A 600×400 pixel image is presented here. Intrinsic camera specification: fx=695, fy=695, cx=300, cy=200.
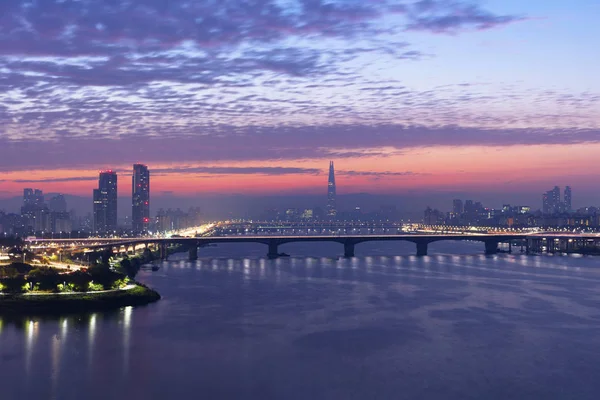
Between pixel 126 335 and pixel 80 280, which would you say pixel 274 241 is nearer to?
pixel 80 280

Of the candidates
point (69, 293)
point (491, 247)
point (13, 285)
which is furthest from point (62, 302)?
point (491, 247)

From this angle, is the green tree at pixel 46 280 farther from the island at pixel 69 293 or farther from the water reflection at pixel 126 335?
the water reflection at pixel 126 335

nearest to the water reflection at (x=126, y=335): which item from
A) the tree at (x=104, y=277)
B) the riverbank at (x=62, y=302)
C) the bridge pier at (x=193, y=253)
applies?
the riverbank at (x=62, y=302)

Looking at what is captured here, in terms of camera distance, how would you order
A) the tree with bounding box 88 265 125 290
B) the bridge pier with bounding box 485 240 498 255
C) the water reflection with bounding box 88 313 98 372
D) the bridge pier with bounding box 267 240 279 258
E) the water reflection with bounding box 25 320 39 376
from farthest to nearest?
the bridge pier with bounding box 485 240 498 255
the bridge pier with bounding box 267 240 279 258
the tree with bounding box 88 265 125 290
the water reflection with bounding box 88 313 98 372
the water reflection with bounding box 25 320 39 376

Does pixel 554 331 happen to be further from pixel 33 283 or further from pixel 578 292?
pixel 33 283

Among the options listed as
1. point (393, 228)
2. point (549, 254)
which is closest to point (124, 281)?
point (549, 254)

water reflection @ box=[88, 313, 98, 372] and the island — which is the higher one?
the island

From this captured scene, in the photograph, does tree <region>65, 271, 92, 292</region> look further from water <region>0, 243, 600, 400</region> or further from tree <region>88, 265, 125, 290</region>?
water <region>0, 243, 600, 400</region>

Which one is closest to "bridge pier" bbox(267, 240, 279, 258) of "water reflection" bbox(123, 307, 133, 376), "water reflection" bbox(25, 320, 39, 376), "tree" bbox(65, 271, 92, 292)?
"tree" bbox(65, 271, 92, 292)


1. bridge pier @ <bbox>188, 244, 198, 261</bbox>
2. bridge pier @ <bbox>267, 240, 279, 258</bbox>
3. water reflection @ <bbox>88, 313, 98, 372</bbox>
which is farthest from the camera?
bridge pier @ <bbox>267, 240, 279, 258</bbox>
